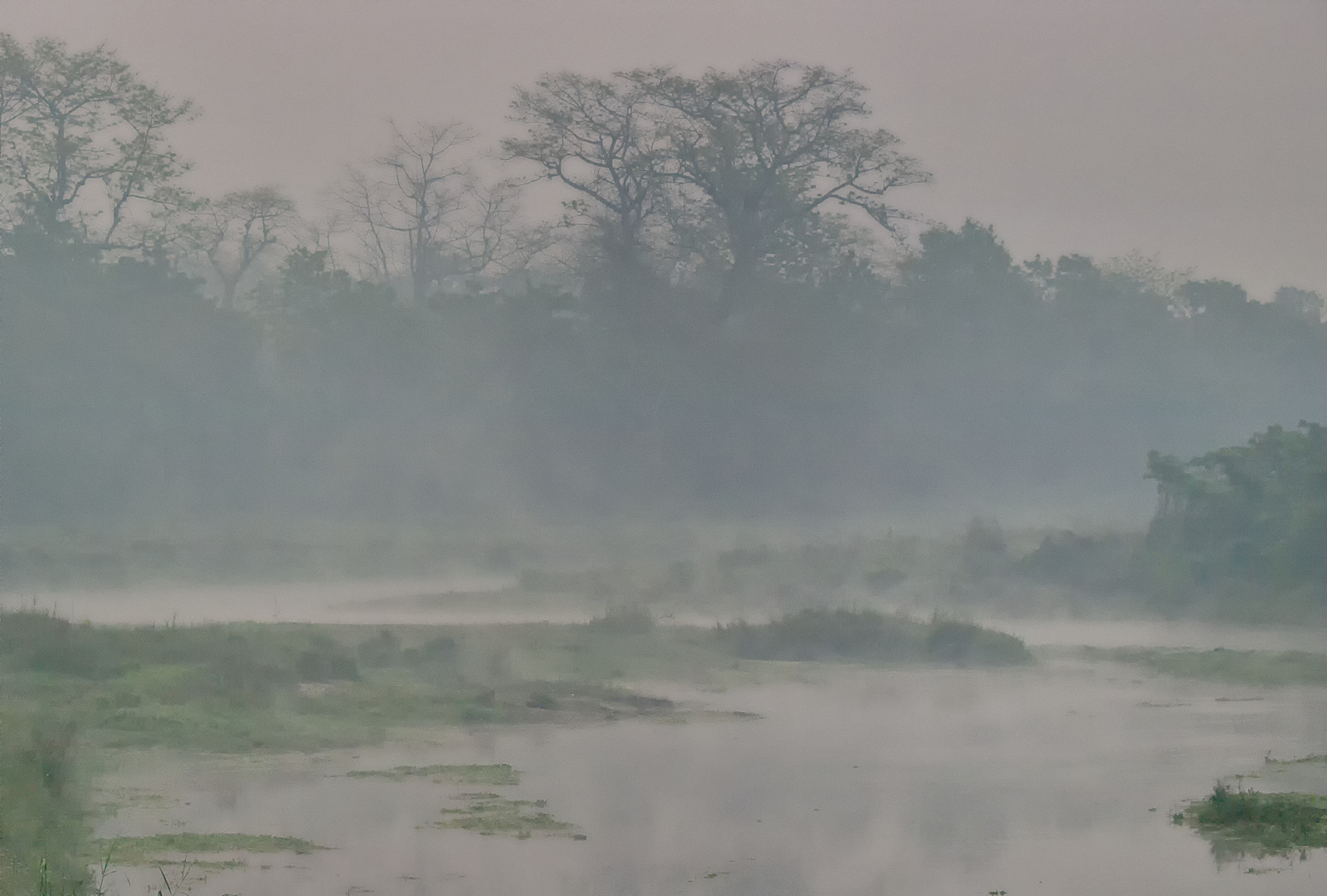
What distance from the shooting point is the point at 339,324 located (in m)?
30.4

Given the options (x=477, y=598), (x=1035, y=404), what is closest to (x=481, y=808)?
(x=477, y=598)

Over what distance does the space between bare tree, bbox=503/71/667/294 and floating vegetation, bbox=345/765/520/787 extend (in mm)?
19397

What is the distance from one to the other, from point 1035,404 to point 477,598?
15734mm

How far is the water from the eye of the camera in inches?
380

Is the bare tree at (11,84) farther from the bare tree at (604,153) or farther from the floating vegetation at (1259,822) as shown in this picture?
the floating vegetation at (1259,822)

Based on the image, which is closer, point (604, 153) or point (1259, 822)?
point (1259, 822)

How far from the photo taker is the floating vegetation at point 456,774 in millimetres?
11797

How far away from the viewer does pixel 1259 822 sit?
10500 mm

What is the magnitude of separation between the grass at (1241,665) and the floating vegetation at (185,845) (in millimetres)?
10391

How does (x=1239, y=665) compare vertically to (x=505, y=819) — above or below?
above

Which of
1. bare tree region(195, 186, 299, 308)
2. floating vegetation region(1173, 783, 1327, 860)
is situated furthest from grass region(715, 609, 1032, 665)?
bare tree region(195, 186, 299, 308)

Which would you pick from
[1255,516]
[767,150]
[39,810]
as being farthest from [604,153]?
[39,810]

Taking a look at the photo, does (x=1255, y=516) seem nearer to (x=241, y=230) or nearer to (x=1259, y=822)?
(x=1259, y=822)

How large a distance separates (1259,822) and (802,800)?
297 centimetres
